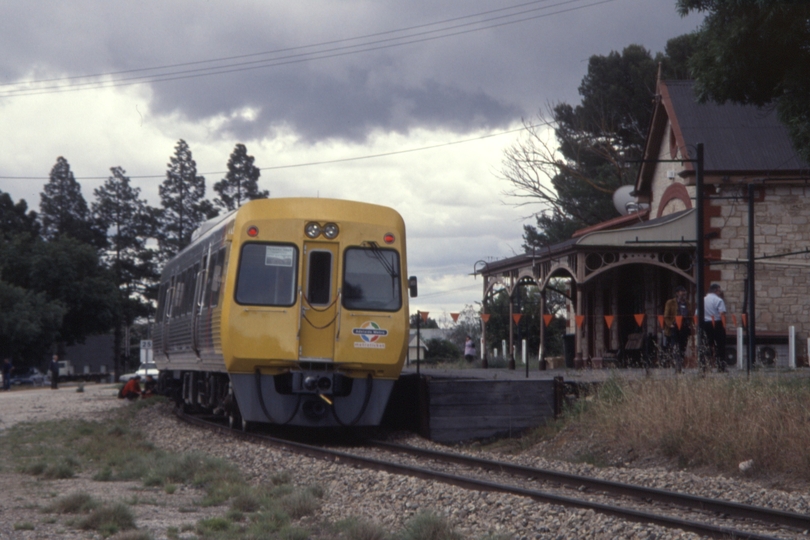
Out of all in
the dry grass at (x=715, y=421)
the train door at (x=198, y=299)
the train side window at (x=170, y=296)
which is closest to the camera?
the dry grass at (x=715, y=421)

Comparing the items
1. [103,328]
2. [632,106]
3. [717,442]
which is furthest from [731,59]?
[103,328]

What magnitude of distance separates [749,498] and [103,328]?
63.1 m

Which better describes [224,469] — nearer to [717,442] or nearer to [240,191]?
[717,442]

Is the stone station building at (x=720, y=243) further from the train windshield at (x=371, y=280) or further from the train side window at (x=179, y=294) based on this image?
the train windshield at (x=371, y=280)

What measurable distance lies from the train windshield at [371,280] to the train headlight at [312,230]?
0.48m

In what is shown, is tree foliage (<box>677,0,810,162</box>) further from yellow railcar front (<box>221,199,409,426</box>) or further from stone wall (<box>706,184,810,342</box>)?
stone wall (<box>706,184,810,342</box>)

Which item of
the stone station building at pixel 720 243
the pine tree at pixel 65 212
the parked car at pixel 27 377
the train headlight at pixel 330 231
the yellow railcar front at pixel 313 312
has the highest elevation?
the pine tree at pixel 65 212

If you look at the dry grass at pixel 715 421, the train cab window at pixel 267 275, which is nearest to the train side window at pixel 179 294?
the train cab window at pixel 267 275

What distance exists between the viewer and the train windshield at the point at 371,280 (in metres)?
14.3

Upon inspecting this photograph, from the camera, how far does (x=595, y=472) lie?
11492 millimetres

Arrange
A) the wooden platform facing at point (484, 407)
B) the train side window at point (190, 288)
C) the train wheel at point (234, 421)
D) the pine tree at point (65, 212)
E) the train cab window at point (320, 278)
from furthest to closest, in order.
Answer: the pine tree at point (65, 212) → the train side window at point (190, 288) → the train wheel at point (234, 421) → the wooden platform facing at point (484, 407) → the train cab window at point (320, 278)

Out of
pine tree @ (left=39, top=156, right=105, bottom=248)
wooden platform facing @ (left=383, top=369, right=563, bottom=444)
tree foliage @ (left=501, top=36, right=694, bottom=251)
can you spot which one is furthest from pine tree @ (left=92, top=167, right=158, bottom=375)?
wooden platform facing @ (left=383, top=369, right=563, bottom=444)

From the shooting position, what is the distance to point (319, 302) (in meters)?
14.2

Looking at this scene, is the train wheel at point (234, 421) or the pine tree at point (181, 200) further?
the pine tree at point (181, 200)
